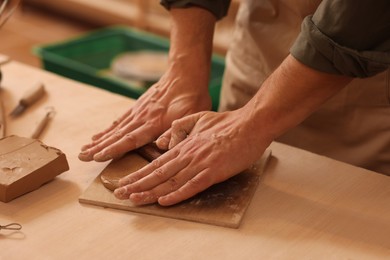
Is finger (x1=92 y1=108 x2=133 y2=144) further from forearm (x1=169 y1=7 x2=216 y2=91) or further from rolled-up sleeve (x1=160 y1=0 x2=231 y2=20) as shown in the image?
rolled-up sleeve (x1=160 y1=0 x2=231 y2=20)

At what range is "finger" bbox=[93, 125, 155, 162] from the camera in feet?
3.43

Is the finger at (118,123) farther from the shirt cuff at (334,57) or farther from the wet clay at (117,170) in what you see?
the shirt cuff at (334,57)

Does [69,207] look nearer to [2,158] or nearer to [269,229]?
[2,158]

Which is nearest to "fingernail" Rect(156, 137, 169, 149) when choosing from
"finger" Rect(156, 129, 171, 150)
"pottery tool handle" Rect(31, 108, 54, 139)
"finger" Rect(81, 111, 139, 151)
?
"finger" Rect(156, 129, 171, 150)

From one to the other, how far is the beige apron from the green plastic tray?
0.95 metres

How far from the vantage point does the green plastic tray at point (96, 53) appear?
236 centimetres

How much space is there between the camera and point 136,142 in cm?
107

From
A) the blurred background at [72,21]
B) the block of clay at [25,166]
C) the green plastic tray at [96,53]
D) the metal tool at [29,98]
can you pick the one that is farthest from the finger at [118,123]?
the blurred background at [72,21]

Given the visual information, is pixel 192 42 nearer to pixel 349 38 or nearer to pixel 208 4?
pixel 208 4

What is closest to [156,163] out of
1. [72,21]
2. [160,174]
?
[160,174]

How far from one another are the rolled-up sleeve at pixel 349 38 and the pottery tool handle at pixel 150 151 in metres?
0.30

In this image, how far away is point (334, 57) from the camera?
3.00ft

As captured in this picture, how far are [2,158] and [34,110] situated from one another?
0.29m

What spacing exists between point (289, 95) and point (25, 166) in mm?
433
